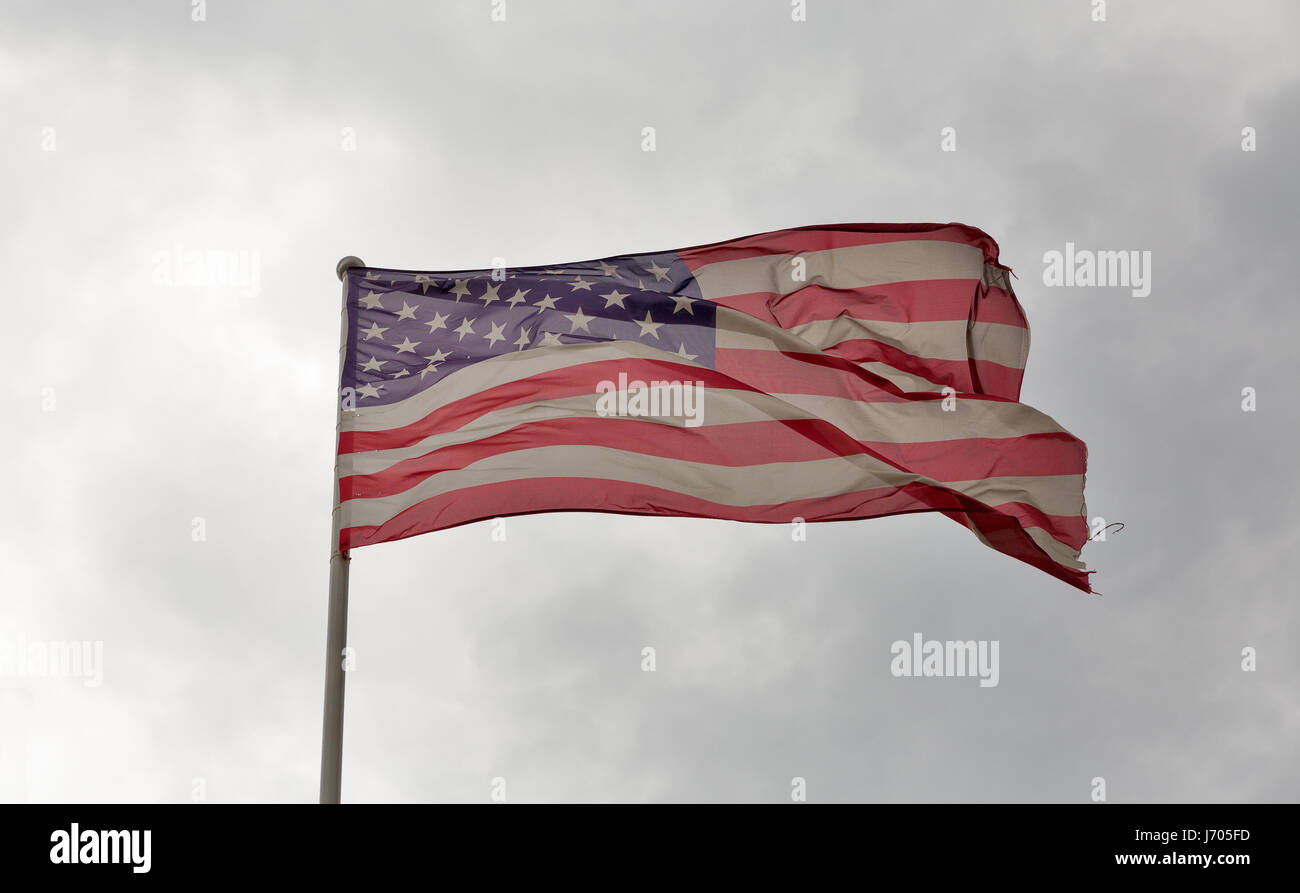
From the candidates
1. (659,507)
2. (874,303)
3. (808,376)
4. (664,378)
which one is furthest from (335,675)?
(874,303)

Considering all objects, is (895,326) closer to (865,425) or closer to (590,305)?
(865,425)

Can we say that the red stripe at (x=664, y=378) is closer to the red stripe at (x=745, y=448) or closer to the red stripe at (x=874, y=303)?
the red stripe at (x=745, y=448)

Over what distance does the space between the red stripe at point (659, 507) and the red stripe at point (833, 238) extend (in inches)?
125

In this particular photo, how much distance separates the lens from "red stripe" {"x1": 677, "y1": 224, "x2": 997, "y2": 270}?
15.2m

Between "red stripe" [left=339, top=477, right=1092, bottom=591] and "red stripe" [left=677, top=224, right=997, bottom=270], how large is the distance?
3.16 meters

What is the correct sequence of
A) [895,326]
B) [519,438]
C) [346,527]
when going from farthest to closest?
[895,326]
[519,438]
[346,527]

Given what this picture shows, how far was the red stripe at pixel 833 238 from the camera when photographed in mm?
15227

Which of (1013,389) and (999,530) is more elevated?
(1013,389)

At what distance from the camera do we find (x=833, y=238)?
50.2 feet

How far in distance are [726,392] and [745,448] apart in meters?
0.66

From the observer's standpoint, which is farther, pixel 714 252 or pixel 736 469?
pixel 714 252

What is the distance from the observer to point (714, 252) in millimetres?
15172

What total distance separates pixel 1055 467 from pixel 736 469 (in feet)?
10.9

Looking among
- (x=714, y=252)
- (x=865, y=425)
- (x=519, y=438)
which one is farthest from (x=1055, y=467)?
(x=519, y=438)
